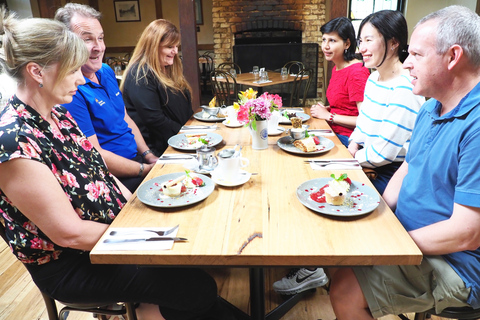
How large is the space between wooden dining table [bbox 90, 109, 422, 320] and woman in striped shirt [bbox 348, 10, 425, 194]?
30 centimetres

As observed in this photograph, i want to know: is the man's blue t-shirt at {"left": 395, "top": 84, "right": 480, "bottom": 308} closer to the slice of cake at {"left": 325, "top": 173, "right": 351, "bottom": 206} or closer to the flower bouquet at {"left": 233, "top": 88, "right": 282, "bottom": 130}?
the slice of cake at {"left": 325, "top": 173, "right": 351, "bottom": 206}

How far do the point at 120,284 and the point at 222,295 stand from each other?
91 centimetres

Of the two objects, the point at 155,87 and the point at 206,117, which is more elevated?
the point at 155,87

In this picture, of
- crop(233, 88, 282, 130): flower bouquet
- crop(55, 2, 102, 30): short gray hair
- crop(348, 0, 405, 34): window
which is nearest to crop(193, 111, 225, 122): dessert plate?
crop(233, 88, 282, 130): flower bouquet

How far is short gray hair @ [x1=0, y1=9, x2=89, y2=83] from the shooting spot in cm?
113

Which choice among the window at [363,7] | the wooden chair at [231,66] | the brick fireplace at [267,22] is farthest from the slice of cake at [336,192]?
the window at [363,7]

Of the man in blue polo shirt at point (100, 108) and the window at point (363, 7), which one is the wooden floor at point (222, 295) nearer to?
the man in blue polo shirt at point (100, 108)

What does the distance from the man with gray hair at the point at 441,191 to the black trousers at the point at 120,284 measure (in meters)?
0.53

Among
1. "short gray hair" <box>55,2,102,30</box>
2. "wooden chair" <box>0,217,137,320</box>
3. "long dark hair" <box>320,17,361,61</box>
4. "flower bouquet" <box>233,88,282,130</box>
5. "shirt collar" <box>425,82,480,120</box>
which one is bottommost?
"wooden chair" <box>0,217,137,320</box>

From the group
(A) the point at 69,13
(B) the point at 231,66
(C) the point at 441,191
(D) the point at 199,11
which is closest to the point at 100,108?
(A) the point at 69,13

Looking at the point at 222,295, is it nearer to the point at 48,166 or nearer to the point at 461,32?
the point at 48,166

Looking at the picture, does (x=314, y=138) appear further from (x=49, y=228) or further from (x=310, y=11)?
(x=310, y=11)

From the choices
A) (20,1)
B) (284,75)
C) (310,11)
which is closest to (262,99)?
(284,75)

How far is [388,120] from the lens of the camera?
169 cm
